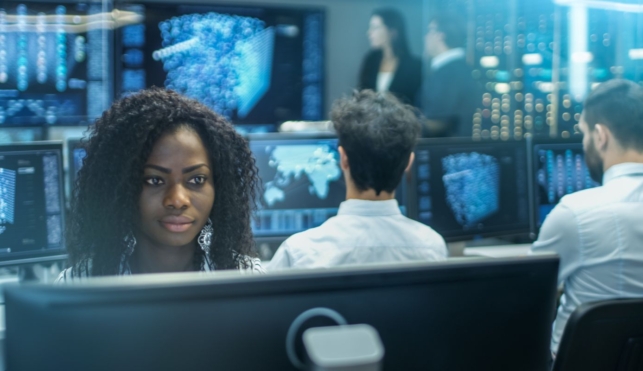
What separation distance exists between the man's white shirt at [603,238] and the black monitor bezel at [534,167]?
30.3 inches

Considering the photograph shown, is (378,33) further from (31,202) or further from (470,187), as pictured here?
(31,202)

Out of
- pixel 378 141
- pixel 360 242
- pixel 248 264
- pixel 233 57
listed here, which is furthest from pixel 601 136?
pixel 233 57

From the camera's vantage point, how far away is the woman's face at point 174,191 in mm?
1493

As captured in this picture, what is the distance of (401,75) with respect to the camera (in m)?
5.14

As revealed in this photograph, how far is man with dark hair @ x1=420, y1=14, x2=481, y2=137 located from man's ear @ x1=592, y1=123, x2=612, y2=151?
2462mm

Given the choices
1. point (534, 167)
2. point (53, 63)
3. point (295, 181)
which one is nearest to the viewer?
point (295, 181)

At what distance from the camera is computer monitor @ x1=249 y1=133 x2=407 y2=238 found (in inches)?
104

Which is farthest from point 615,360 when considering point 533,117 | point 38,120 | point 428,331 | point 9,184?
point 533,117

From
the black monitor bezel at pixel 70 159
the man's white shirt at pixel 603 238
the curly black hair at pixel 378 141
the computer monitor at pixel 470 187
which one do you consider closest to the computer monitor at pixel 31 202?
the black monitor bezel at pixel 70 159

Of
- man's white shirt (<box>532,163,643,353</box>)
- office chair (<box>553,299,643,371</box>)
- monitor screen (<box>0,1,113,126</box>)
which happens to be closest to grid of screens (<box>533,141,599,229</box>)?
man's white shirt (<box>532,163,643,353</box>)

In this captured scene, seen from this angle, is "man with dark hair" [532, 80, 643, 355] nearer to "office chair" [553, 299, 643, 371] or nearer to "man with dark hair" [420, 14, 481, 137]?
"office chair" [553, 299, 643, 371]

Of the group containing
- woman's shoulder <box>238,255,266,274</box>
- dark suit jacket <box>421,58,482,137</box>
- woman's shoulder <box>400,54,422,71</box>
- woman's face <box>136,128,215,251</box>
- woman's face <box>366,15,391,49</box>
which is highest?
woman's face <box>366,15,391,49</box>

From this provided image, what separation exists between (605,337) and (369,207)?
97 cm

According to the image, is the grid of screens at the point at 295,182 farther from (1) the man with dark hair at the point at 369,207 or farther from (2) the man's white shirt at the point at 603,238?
(2) the man's white shirt at the point at 603,238
